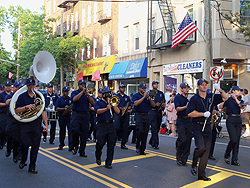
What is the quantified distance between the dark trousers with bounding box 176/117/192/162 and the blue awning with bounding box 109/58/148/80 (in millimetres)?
15372

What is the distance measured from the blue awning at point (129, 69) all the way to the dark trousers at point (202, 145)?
16970 mm

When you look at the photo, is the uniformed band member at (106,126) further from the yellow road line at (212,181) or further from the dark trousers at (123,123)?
the dark trousers at (123,123)

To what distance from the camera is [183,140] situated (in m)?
7.84

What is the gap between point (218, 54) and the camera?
17.2 metres

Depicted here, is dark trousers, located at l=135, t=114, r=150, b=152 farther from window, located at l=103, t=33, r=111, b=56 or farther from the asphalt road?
window, located at l=103, t=33, r=111, b=56

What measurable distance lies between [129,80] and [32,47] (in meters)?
14.5

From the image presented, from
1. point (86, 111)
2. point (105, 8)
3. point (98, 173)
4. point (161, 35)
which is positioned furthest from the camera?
point (105, 8)

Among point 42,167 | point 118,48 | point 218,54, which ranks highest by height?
point 118,48

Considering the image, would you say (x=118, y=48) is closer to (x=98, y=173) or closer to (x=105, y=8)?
(x=105, y=8)

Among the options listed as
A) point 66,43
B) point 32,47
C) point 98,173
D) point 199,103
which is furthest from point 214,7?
point 32,47

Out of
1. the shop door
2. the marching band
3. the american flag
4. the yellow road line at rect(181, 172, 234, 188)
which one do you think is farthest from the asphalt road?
the shop door

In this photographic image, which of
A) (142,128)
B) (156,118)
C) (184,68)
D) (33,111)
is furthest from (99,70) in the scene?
(33,111)

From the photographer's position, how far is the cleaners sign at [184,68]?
1859cm

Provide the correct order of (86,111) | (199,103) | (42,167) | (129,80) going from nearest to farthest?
1. (199,103)
2. (42,167)
3. (86,111)
4. (129,80)
